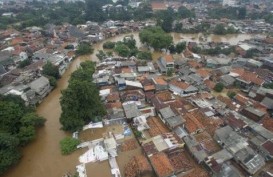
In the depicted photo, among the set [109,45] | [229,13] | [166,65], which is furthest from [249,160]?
[229,13]

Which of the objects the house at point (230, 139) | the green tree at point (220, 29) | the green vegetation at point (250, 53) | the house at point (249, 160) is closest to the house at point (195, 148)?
the house at point (230, 139)

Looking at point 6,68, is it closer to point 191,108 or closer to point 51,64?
point 51,64

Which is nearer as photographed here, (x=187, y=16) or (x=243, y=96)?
(x=243, y=96)

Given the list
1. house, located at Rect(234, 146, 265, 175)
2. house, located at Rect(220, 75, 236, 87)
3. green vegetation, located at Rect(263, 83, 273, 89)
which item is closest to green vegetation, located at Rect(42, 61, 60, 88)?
house, located at Rect(220, 75, 236, 87)

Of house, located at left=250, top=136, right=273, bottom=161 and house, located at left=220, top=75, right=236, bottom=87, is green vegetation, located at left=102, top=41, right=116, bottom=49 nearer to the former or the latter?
house, located at left=220, top=75, right=236, bottom=87

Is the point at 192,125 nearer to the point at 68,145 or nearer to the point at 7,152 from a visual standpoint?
the point at 68,145

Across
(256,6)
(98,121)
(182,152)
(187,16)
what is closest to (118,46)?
(98,121)
